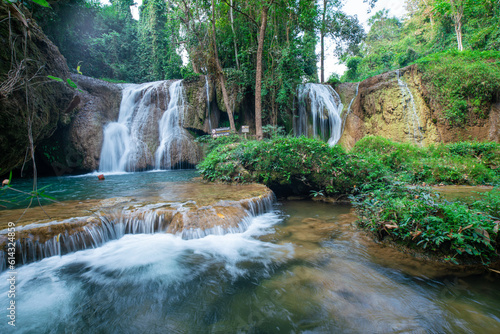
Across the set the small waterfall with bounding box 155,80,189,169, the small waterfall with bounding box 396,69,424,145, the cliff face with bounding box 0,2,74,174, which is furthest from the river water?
the small waterfall with bounding box 396,69,424,145

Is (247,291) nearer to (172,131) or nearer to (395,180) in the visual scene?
(395,180)

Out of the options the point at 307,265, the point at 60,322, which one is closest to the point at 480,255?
the point at 307,265

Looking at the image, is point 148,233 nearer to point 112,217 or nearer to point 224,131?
point 112,217

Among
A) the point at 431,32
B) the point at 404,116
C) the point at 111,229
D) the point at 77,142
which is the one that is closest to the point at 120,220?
the point at 111,229

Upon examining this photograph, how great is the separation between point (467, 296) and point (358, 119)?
45.1 feet

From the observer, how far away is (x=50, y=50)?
7.74m

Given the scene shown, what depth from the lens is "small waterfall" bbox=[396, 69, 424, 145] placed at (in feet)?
39.5

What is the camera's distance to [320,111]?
15.1m

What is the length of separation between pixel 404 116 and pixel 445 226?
1229 cm

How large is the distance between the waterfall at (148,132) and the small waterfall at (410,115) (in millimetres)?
12847

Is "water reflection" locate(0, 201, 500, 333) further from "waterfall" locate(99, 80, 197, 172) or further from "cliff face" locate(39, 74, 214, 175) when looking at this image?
"cliff face" locate(39, 74, 214, 175)

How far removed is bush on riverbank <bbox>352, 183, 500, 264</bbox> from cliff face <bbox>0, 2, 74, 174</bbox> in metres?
6.53

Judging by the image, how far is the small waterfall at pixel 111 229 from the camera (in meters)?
3.01

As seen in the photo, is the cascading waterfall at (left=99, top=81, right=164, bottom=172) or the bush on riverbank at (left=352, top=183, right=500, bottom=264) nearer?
the bush on riverbank at (left=352, top=183, right=500, bottom=264)
